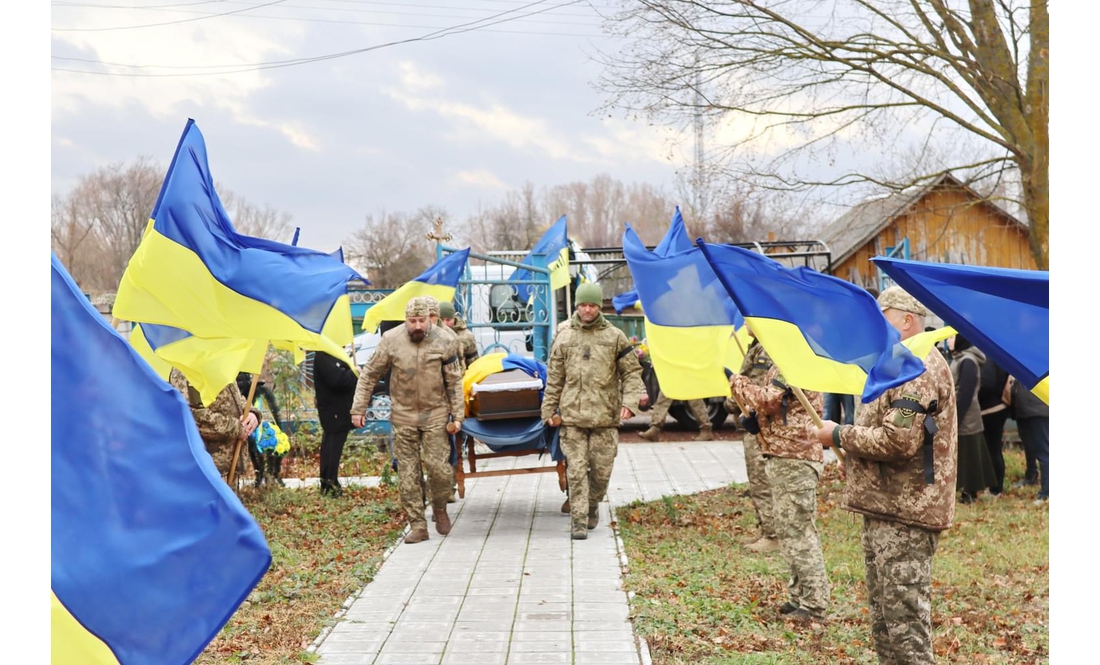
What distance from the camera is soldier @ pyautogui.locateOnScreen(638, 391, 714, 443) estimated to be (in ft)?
56.1

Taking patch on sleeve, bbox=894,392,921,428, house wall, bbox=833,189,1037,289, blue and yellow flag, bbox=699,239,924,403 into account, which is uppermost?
house wall, bbox=833,189,1037,289

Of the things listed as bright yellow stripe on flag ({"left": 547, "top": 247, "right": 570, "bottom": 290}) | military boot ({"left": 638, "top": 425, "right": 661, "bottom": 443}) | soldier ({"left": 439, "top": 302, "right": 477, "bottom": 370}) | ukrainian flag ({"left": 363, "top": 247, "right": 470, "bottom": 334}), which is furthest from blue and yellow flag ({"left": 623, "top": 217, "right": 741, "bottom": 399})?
military boot ({"left": 638, "top": 425, "right": 661, "bottom": 443})

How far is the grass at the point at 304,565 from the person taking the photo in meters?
6.40

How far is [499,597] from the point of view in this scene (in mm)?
7543

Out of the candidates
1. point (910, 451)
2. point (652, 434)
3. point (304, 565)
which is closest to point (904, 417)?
point (910, 451)

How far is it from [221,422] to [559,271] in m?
9.22

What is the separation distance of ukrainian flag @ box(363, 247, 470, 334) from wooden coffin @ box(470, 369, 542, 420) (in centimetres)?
242

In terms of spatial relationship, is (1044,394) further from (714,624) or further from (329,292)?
(329,292)

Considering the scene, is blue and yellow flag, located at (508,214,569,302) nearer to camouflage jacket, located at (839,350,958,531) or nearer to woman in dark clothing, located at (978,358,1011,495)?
woman in dark clothing, located at (978,358,1011,495)

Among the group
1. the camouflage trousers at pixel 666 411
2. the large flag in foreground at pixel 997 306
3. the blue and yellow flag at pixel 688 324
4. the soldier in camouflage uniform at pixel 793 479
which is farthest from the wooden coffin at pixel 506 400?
the camouflage trousers at pixel 666 411

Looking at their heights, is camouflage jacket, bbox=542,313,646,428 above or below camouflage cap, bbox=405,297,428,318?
below

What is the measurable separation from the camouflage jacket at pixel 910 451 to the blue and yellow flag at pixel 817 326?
7.1 inches

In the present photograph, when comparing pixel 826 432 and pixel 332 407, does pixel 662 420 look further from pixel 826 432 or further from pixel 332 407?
pixel 826 432

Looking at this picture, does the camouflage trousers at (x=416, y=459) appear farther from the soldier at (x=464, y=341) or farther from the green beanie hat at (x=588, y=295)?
the soldier at (x=464, y=341)
